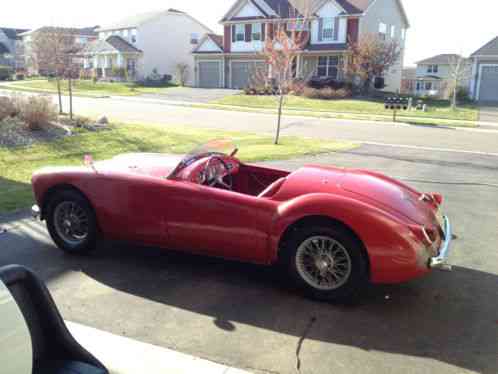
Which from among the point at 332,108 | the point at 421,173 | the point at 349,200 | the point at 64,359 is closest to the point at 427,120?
the point at 332,108

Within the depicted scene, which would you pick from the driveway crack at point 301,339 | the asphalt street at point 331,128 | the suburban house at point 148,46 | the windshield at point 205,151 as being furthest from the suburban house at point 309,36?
the driveway crack at point 301,339

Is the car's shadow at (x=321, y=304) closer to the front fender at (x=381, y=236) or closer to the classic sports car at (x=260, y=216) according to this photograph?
the classic sports car at (x=260, y=216)

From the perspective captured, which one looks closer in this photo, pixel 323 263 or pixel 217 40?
pixel 323 263

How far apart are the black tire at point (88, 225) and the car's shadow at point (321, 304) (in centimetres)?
11

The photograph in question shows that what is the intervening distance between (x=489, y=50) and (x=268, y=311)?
3817 centimetres

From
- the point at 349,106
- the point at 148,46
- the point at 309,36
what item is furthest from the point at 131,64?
the point at 349,106

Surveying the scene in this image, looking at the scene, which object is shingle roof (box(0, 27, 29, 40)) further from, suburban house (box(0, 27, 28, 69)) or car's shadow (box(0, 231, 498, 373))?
car's shadow (box(0, 231, 498, 373))

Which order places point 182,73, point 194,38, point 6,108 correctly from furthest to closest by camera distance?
1. point 194,38
2. point 182,73
3. point 6,108

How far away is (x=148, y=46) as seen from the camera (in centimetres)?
5234

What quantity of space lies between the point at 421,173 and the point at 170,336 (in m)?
7.80

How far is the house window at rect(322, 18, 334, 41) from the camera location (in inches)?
1420

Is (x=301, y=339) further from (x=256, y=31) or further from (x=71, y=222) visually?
(x=256, y=31)

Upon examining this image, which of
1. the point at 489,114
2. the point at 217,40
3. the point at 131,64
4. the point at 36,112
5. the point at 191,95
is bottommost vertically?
the point at 489,114

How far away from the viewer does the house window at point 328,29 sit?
36062 mm
